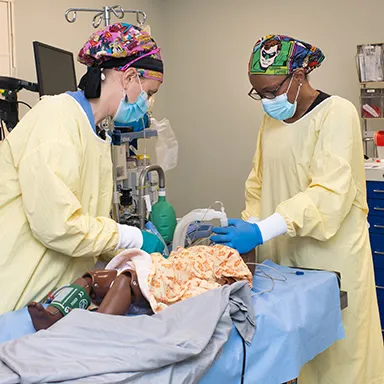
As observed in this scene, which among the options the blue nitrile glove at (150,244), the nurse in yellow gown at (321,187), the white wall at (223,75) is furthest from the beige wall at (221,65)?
the blue nitrile glove at (150,244)

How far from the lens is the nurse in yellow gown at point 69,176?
152cm

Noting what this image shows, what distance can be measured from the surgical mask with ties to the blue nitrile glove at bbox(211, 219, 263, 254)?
476 mm

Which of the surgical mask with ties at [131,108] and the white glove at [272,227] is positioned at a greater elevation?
the surgical mask with ties at [131,108]

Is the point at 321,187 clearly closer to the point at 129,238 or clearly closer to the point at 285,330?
the point at 285,330

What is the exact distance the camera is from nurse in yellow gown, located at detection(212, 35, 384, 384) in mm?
1906

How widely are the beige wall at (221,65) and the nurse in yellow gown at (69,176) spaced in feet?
7.64

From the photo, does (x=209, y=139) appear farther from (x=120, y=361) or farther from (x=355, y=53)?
(x=120, y=361)

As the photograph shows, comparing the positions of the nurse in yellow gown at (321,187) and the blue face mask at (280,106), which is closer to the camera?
the nurse in yellow gown at (321,187)

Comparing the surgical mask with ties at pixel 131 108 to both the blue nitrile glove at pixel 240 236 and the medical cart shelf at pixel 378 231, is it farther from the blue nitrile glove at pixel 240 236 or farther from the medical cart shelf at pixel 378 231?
the medical cart shelf at pixel 378 231

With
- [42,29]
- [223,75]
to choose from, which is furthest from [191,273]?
[223,75]

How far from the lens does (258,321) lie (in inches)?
58.7

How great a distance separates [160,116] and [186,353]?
158 inches

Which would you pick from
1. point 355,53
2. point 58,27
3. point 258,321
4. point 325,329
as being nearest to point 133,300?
point 258,321

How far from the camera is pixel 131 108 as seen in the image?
1817 mm
